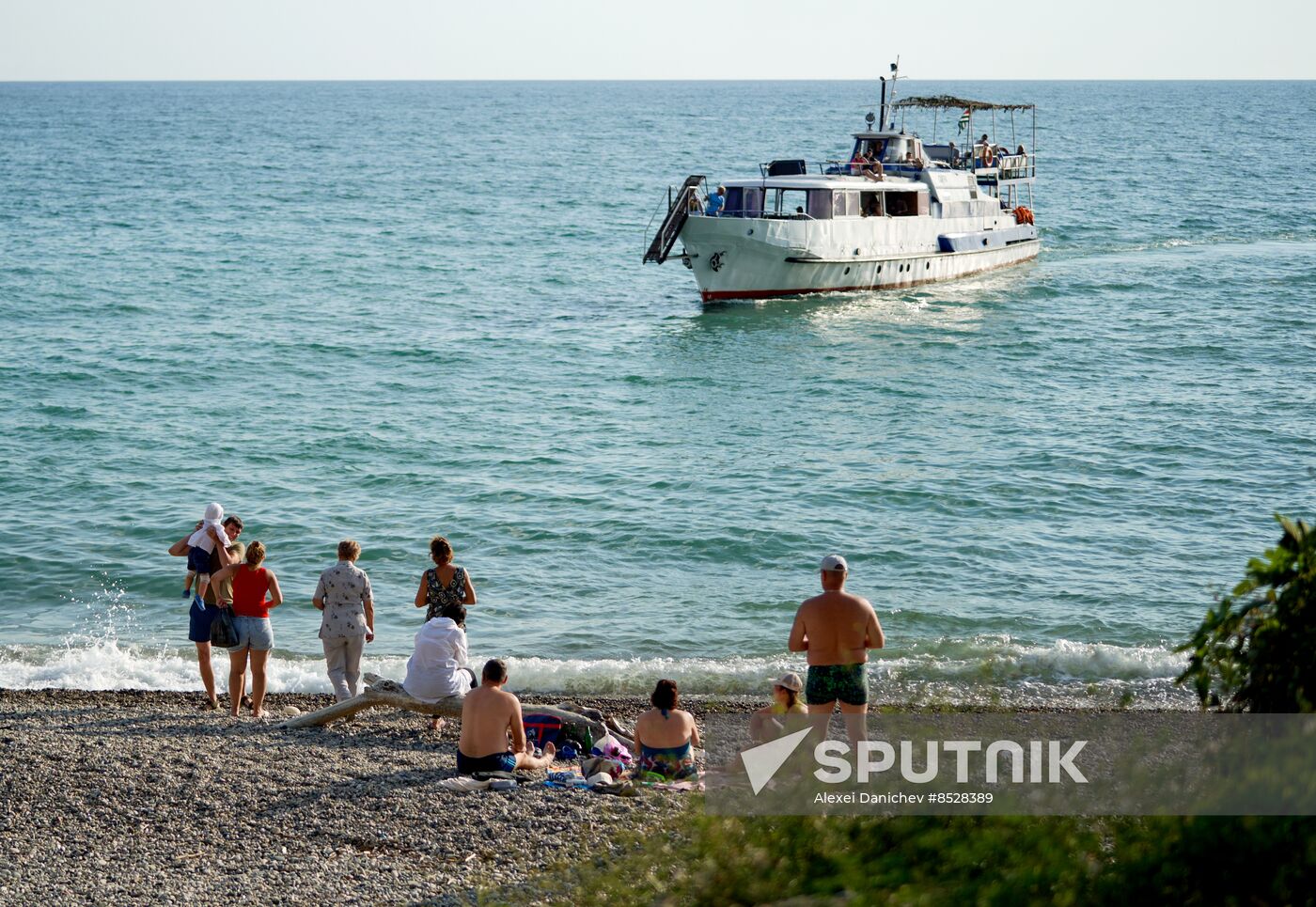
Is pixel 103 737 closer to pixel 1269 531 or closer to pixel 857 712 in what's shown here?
pixel 857 712

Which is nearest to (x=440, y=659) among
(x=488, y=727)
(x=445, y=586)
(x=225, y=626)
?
(x=445, y=586)

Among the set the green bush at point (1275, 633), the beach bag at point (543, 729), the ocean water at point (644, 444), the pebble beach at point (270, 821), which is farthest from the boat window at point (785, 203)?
the green bush at point (1275, 633)

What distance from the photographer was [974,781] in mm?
6371

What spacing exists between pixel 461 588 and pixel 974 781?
540cm

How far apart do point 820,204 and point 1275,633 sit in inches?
1171

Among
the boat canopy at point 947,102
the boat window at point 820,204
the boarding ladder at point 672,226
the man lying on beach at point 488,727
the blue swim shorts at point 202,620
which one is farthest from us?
the boat canopy at point 947,102

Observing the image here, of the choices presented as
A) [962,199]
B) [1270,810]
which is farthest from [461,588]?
[962,199]

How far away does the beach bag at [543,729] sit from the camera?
10258mm

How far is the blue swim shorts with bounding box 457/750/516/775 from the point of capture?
9.20m

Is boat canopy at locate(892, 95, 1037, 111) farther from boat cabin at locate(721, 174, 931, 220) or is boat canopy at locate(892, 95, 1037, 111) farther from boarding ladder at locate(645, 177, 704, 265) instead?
boarding ladder at locate(645, 177, 704, 265)

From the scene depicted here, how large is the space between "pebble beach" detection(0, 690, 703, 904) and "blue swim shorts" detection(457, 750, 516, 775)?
0.18 meters

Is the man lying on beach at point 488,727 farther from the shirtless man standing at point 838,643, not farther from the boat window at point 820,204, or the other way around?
the boat window at point 820,204

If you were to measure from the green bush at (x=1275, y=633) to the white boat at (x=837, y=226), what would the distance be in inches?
1112

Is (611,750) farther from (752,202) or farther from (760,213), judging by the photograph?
(752,202)
